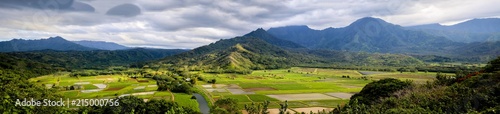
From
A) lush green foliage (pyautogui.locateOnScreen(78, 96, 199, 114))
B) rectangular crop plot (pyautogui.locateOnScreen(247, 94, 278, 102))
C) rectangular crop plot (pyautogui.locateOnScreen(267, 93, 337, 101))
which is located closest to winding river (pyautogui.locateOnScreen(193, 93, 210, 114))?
lush green foliage (pyautogui.locateOnScreen(78, 96, 199, 114))

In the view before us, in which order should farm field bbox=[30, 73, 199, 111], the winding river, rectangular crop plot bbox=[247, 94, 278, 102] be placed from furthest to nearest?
rectangular crop plot bbox=[247, 94, 278, 102]
farm field bbox=[30, 73, 199, 111]
the winding river

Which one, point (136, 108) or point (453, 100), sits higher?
point (453, 100)

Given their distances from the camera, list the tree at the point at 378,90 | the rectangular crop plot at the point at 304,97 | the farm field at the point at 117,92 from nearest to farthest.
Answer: the tree at the point at 378,90 < the farm field at the point at 117,92 < the rectangular crop plot at the point at 304,97

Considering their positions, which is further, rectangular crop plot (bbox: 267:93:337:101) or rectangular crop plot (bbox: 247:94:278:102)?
rectangular crop plot (bbox: 267:93:337:101)

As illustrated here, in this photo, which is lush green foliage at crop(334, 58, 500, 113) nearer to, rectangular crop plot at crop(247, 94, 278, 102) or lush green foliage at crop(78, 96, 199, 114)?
rectangular crop plot at crop(247, 94, 278, 102)

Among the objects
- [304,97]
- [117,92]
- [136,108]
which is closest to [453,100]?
[304,97]

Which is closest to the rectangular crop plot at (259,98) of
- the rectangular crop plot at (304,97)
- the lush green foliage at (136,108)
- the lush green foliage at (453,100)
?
the rectangular crop plot at (304,97)

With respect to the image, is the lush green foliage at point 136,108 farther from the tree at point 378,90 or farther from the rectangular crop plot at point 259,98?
the tree at point 378,90

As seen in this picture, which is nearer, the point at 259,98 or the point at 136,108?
the point at 136,108

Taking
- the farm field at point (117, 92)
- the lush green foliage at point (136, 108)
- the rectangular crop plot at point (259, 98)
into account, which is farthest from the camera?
the rectangular crop plot at point (259, 98)

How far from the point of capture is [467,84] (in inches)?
2985

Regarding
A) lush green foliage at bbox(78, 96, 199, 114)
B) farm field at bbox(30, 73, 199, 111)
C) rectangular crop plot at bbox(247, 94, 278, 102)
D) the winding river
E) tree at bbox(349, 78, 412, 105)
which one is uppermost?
tree at bbox(349, 78, 412, 105)

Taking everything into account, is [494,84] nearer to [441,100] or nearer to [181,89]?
[441,100]

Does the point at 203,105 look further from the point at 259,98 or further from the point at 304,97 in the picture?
the point at 304,97
